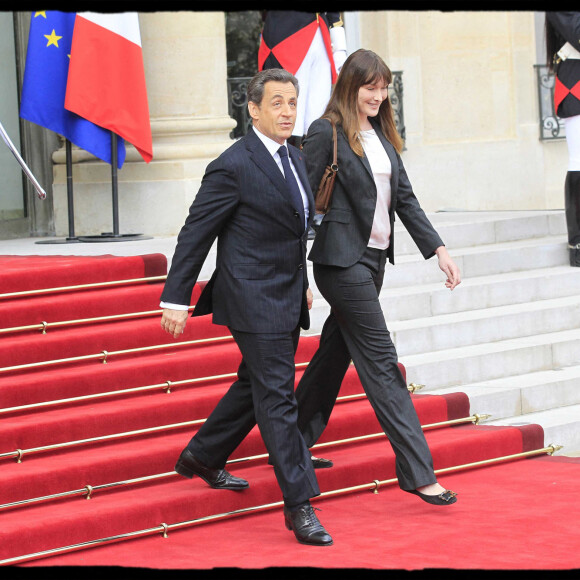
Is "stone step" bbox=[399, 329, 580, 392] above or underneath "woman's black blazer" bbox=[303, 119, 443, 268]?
underneath

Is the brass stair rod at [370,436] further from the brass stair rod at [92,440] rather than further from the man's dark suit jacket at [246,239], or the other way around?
the man's dark suit jacket at [246,239]

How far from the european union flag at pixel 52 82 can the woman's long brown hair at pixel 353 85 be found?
4.07 meters

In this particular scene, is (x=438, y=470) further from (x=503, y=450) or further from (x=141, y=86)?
(x=141, y=86)

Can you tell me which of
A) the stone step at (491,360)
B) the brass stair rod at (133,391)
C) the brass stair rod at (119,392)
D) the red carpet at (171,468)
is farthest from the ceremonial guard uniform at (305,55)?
the brass stair rod at (119,392)

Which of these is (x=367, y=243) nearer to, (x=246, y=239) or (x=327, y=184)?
(x=327, y=184)

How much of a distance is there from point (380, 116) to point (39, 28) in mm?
4256

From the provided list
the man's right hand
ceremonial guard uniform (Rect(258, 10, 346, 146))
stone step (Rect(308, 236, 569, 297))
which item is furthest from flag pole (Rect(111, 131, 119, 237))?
the man's right hand

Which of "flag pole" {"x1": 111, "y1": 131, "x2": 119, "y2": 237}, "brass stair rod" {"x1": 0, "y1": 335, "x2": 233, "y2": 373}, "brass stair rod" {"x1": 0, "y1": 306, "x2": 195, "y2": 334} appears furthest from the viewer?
"flag pole" {"x1": 111, "y1": 131, "x2": 119, "y2": 237}

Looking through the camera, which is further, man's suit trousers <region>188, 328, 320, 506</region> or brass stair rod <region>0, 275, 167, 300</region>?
brass stair rod <region>0, 275, 167, 300</region>

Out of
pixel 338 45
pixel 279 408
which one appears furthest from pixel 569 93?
pixel 279 408

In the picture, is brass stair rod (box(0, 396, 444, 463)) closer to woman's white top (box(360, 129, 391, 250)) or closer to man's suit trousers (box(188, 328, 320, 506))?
man's suit trousers (box(188, 328, 320, 506))

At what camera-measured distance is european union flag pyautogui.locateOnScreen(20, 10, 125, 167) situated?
351 inches

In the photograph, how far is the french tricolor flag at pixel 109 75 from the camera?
29.0 feet

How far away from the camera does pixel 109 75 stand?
29.3 feet
